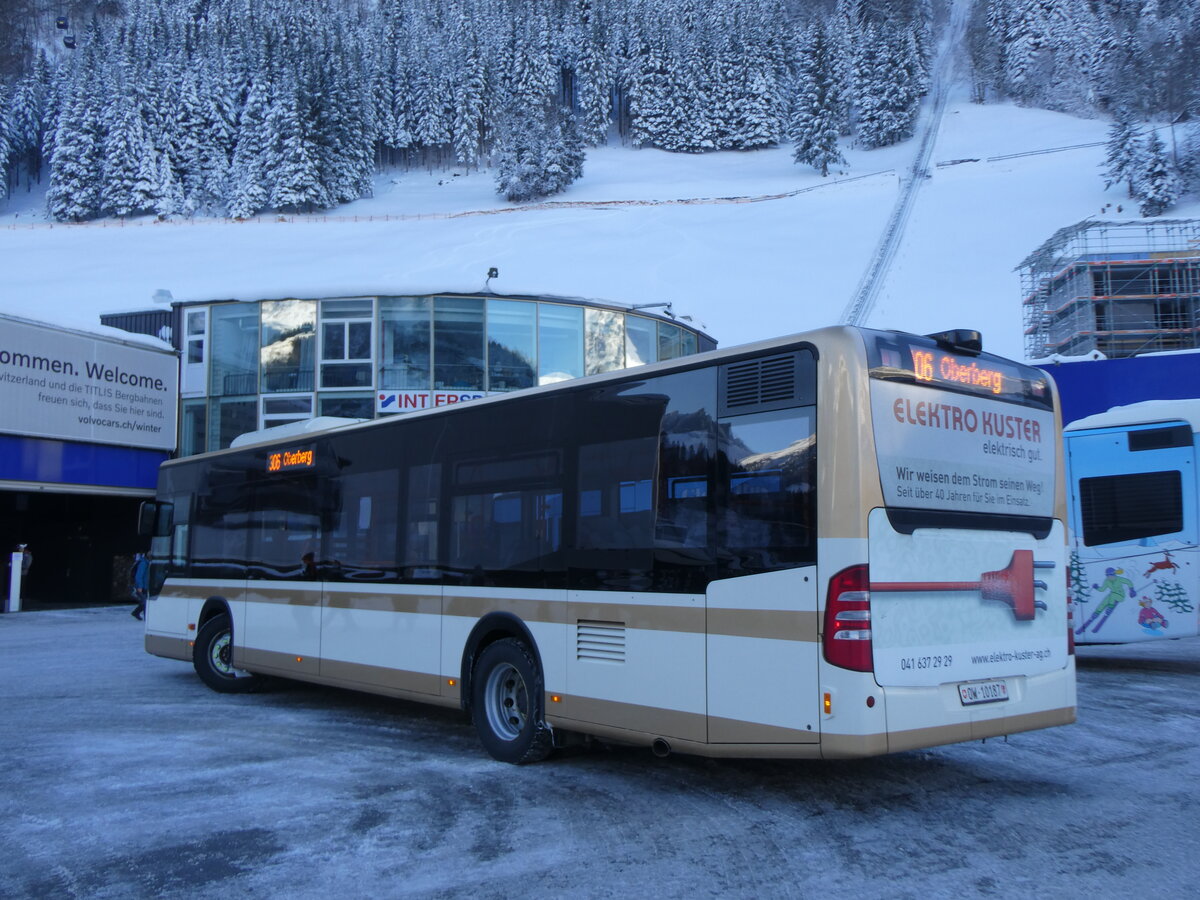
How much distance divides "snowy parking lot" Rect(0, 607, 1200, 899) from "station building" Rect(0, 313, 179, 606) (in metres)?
16.4

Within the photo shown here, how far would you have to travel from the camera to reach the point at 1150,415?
1296 cm

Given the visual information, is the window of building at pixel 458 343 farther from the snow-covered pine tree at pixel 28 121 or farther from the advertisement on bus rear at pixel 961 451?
the snow-covered pine tree at pixel 28 121

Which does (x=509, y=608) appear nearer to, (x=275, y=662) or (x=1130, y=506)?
(x=275, y=662)

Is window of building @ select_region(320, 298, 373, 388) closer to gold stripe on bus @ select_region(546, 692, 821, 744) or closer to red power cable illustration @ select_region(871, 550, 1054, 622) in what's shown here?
gold stripe on bus @ select_region(546, 692, 821, 744)

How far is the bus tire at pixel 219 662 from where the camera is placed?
1170cm

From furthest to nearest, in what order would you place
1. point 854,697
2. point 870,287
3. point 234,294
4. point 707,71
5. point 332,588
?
point 707,71, point 870,287, point 234,294, point 332,588, point 854,697

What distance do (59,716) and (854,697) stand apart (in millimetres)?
8243

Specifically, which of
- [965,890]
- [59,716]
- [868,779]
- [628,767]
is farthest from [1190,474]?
[59,716]

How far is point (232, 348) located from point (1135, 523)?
24.1m

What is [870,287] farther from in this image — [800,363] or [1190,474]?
[800,363]

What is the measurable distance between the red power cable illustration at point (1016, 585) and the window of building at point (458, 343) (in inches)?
892

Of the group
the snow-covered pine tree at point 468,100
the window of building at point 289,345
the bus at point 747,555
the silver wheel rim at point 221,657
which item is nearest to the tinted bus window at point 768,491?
the bus at point 747,555

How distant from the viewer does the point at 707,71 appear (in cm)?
11869

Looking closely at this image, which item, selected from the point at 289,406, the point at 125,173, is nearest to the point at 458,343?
the point at 289,406
